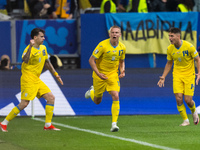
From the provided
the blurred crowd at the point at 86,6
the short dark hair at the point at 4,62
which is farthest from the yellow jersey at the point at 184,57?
the blurred crowd at the point at 86,6

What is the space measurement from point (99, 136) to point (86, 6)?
10.1 metres

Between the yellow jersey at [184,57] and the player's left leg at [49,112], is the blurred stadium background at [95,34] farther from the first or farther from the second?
the player's left leg at [49,112]

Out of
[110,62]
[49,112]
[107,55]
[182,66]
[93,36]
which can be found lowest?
[49,112]

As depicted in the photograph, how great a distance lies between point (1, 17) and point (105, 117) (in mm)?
6832

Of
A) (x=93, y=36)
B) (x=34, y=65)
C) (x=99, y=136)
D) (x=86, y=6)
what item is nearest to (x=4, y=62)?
(x=93, y=36)

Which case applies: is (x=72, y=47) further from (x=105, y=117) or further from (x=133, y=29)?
(x=105, y=117)

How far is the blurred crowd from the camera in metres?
18.5

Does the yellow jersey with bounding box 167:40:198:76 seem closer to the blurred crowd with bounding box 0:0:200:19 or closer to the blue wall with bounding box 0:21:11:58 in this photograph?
the blurred crowd with bounding box 0:0:200:19

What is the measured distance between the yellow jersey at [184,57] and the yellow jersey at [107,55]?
1.21m

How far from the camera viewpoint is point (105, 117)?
14586 millimetres

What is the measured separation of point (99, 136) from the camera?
9672 millimetres

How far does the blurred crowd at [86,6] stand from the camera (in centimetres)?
1853

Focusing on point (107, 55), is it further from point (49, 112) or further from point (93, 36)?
point (93, 36)

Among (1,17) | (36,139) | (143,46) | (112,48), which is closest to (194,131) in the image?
(112,48)
